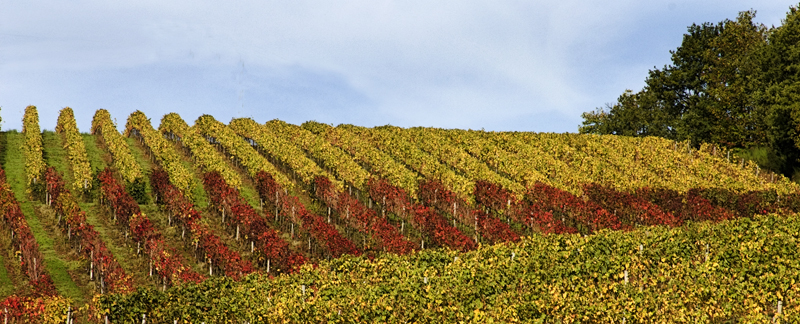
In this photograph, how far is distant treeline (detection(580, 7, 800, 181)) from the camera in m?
51.4

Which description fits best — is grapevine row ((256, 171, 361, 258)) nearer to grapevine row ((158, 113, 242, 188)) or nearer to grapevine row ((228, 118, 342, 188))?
grapevine row ((158, 113, 242, 188))

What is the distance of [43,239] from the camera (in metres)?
30.2

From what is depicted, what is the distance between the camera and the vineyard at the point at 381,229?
799 inches

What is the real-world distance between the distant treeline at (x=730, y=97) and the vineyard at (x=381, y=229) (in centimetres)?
274

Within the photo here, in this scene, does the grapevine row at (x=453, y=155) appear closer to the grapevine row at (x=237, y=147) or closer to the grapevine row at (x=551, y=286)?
the grapevine row at (x=237, y=147)

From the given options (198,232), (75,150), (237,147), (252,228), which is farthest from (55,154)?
(252,228)

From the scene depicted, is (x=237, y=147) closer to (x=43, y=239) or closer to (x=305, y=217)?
(x=305, y=217)

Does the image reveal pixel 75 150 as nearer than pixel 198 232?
No

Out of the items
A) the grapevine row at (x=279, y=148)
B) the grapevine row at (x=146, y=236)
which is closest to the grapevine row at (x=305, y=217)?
the grapevine row at (x=279, y=148)

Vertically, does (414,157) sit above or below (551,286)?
above

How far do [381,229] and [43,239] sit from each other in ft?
46.5

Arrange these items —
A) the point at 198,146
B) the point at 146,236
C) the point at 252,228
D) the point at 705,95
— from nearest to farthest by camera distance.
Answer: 1. the point at 146,236
2. the point at 252,228
3. the point at 198,146
4. the point at 705,95

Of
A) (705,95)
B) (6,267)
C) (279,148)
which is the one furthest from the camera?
(705,95)

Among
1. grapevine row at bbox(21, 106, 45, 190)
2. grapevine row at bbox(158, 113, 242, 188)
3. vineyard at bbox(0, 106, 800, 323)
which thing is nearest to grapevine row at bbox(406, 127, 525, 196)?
vineyard at bbox(0, 106, 800, 323)
